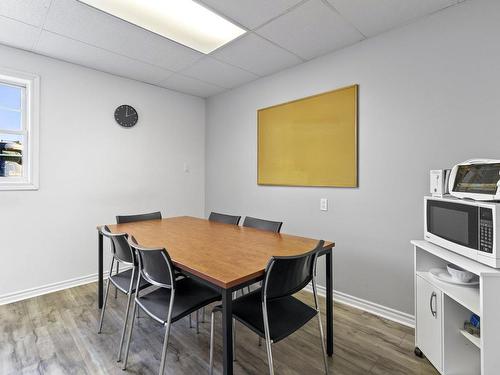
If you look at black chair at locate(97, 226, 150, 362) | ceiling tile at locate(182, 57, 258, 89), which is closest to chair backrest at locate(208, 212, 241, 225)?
black chair at locate(97, 226, 150, 362)

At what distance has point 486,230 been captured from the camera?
1.36 metres

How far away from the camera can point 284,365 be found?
1813mm

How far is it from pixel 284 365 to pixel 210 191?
115 inches

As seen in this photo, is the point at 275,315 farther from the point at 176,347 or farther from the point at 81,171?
the point at 81,171

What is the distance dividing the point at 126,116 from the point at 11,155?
1.29 metres

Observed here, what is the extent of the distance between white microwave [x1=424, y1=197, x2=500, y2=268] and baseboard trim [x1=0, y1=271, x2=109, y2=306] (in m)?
3.54

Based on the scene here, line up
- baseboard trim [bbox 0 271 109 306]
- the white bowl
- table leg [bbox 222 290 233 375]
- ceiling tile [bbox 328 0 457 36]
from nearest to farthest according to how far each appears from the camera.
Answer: table leg [bbox 222 290 233 375] < the white bowl < ceiling tile [bbox 328 0 457 36] < baseboard trim [bbox 0 271 109 306]

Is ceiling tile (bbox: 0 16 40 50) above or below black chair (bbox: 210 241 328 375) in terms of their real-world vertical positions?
above

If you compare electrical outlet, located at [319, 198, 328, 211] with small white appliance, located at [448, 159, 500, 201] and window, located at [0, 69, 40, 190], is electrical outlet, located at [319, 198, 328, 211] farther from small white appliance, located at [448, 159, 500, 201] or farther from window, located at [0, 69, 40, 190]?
window, located at [0, 69, 40, 190]

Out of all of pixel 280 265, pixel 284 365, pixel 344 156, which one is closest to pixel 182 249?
pixel 280 265

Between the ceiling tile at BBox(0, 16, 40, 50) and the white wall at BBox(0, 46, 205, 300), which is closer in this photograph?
the ceiling tile at BBox(0, 16, 40, 50)

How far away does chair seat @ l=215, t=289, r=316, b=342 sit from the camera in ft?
4.73

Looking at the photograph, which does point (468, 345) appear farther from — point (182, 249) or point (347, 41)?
point (347, 41)

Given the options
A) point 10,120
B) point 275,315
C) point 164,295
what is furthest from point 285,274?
point 10,120
